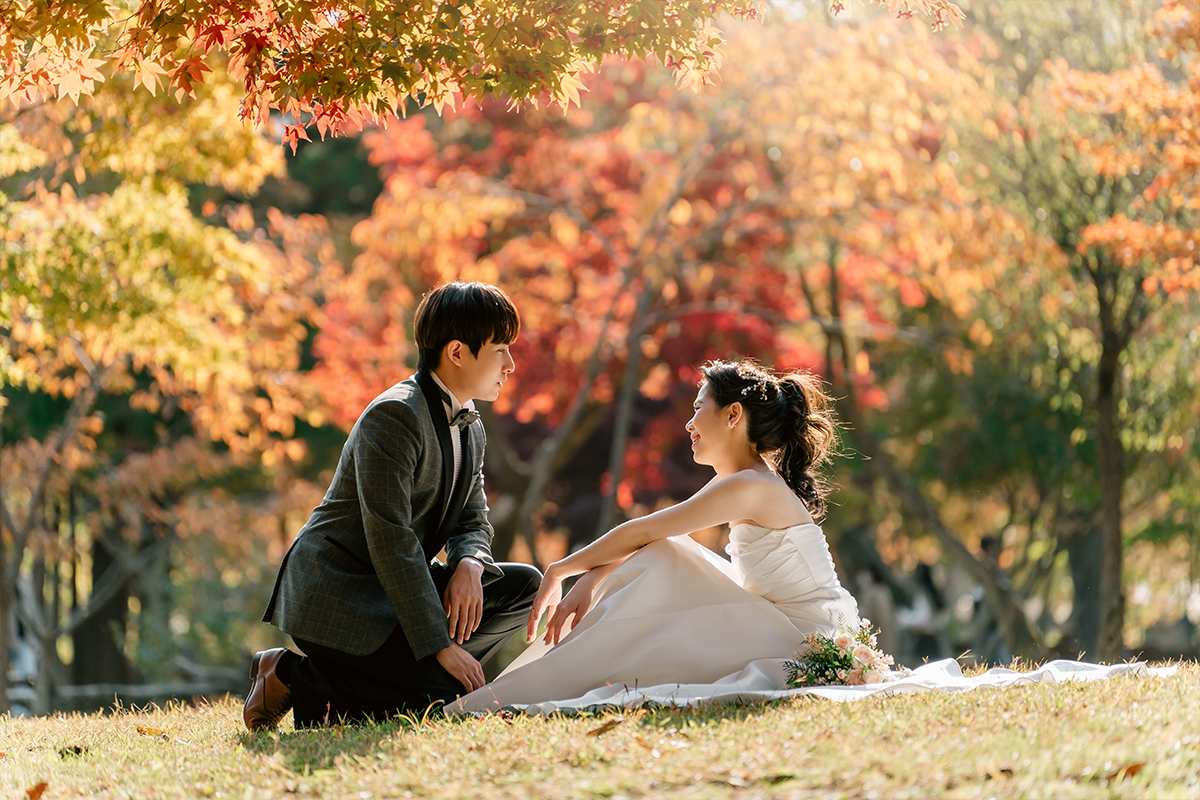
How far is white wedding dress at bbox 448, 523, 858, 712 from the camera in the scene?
4121 mm

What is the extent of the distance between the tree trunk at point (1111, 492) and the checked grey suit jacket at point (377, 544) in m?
7.11

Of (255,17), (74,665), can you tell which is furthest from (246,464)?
(255,17)

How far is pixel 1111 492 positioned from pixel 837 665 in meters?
6.55

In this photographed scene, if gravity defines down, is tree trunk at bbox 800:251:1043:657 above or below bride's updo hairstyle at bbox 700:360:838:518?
below

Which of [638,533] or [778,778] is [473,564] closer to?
[638,533]

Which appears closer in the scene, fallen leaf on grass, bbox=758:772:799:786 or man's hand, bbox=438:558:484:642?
fallen leaf on grass, bbox=758:772:799:786

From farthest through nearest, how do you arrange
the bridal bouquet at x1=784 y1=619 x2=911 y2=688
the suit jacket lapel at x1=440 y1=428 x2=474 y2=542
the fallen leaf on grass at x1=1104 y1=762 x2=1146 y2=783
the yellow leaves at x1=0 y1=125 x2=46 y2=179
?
the yellow leaves at x1=0 y1=125 x2=46 y2=179
the suit jacket lapel at x1=440 y1=428 x2=474 y2=542
the bridal bouquet at x1=784 y1=619 x2=911 y2=688
the fallen leaf on grass at x1=1104 y1=762 x2=1146 y2=783

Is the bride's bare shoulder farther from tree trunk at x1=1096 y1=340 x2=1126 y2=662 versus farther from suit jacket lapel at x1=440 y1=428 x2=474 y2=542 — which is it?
tree trunk at x1=1096 y1=340 x2=1126 y2=662

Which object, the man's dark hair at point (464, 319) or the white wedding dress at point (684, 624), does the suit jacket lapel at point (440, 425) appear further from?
the white wedding dress at point (684, 624)

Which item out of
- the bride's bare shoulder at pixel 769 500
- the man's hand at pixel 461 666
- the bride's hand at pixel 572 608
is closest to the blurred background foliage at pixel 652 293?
the man's hand at pixel 461 666

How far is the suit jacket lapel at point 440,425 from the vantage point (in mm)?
4266

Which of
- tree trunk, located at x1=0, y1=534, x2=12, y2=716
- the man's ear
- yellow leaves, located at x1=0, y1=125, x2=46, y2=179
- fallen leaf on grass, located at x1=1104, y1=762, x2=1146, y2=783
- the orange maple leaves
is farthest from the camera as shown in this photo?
tree trunk, located at x1=0, y1=534, x2=12, y2=716

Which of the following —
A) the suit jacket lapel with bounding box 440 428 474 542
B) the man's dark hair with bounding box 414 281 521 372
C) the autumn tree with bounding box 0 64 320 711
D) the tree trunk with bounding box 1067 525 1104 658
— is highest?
the autumn tree with bounding box 0 64 320 711

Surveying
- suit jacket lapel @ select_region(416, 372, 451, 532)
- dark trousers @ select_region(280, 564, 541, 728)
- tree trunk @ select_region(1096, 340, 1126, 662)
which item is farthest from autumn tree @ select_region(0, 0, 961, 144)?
tree trunk @ select_region(1096, 340, 1126, 662)
